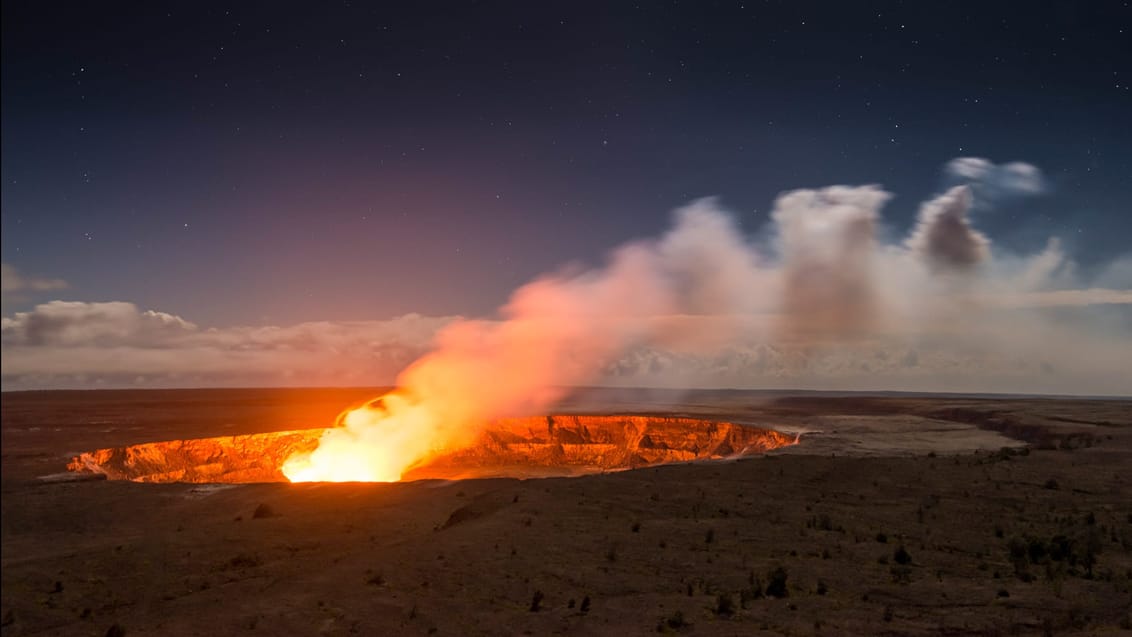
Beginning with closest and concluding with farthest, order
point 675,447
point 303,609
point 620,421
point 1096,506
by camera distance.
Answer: point 303,609 → point 1096,506 → point 675,447 → point 620,421

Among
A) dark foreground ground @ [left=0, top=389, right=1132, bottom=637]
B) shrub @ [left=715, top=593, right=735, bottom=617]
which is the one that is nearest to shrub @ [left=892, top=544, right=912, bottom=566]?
dark foreground ground @ [left=0, top=389, right=1132, bottom=637]

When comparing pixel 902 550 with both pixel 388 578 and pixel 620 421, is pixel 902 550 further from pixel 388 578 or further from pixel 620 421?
pixel 620 421

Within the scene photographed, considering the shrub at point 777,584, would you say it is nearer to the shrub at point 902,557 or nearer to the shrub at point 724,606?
the shrub at point 724,606

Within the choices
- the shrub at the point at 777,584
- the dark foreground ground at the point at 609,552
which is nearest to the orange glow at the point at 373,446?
the dark foreground ground at the point at 609,552

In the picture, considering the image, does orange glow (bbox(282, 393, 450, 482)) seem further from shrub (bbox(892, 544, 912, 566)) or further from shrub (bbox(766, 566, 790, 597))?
shrub (bbox(892, 544, 912, 566))

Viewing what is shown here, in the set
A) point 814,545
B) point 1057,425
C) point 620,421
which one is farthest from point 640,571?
point 1057,425

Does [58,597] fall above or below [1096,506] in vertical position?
below
